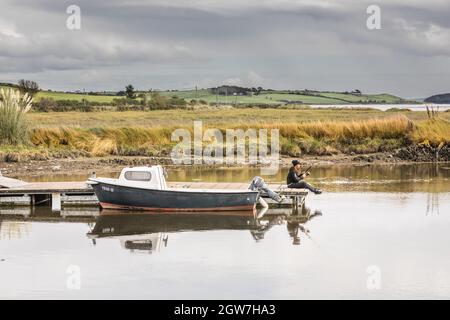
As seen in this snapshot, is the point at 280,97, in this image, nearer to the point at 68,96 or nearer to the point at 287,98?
the point at 287,98

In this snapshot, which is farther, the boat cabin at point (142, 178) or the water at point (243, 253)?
the boat cabin at point (142, 178)

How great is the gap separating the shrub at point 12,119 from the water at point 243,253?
447 inches

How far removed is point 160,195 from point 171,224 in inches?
66.2

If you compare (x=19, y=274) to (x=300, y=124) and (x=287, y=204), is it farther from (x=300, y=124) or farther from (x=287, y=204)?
(x=300, y=124)

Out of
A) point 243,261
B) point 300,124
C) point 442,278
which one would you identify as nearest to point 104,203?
point 243,261

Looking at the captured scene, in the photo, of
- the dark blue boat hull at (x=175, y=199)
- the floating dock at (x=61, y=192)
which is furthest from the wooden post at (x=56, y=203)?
the dark blue boat hull at (x=175, y=199)

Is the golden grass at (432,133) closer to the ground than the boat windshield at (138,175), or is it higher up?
higher up

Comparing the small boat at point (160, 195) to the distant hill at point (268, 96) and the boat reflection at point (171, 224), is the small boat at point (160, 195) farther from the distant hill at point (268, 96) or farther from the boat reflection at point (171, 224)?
the distant hill at point (268, 96)

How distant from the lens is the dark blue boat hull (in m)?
23.9

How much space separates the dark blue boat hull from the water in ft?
1.77

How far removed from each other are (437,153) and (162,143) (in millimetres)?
12953

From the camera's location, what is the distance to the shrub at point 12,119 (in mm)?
36000

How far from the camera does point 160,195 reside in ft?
78.3

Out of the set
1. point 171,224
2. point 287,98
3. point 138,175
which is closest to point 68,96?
point 287,98
